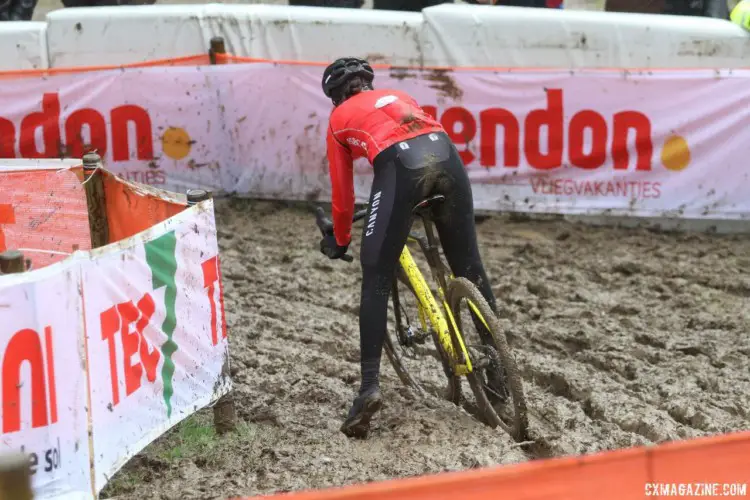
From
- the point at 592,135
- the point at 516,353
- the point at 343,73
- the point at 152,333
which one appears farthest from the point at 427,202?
the point at 592,135

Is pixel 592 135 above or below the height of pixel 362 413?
above

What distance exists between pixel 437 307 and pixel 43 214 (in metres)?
2.60

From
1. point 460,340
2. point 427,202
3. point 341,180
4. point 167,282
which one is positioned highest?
point 341,180

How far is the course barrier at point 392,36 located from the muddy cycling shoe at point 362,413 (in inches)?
208

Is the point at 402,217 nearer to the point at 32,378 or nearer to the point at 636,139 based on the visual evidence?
the point at 32,378

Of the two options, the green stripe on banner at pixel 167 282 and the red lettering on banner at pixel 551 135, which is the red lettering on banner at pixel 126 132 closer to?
the red lettering on banner at pixel 551 135

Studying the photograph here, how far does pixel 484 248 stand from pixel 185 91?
3254mm

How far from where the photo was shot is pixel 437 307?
6051mm

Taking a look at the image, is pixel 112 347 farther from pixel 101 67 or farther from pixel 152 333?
pixel 101 67

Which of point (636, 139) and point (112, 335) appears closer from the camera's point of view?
point (112, 335)

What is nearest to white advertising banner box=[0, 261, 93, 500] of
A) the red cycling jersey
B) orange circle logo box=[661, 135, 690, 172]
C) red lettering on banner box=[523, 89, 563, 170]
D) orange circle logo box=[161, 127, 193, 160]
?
the red cycling jersey

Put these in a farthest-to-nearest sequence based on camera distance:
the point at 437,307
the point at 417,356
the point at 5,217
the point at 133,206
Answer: the point at 417,356 → the point at 5,217 → the point at 133,206 → the point at 437,307

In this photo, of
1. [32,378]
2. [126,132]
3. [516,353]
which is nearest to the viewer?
[32,378]

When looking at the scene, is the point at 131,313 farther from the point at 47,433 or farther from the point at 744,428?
the point at 744,428
